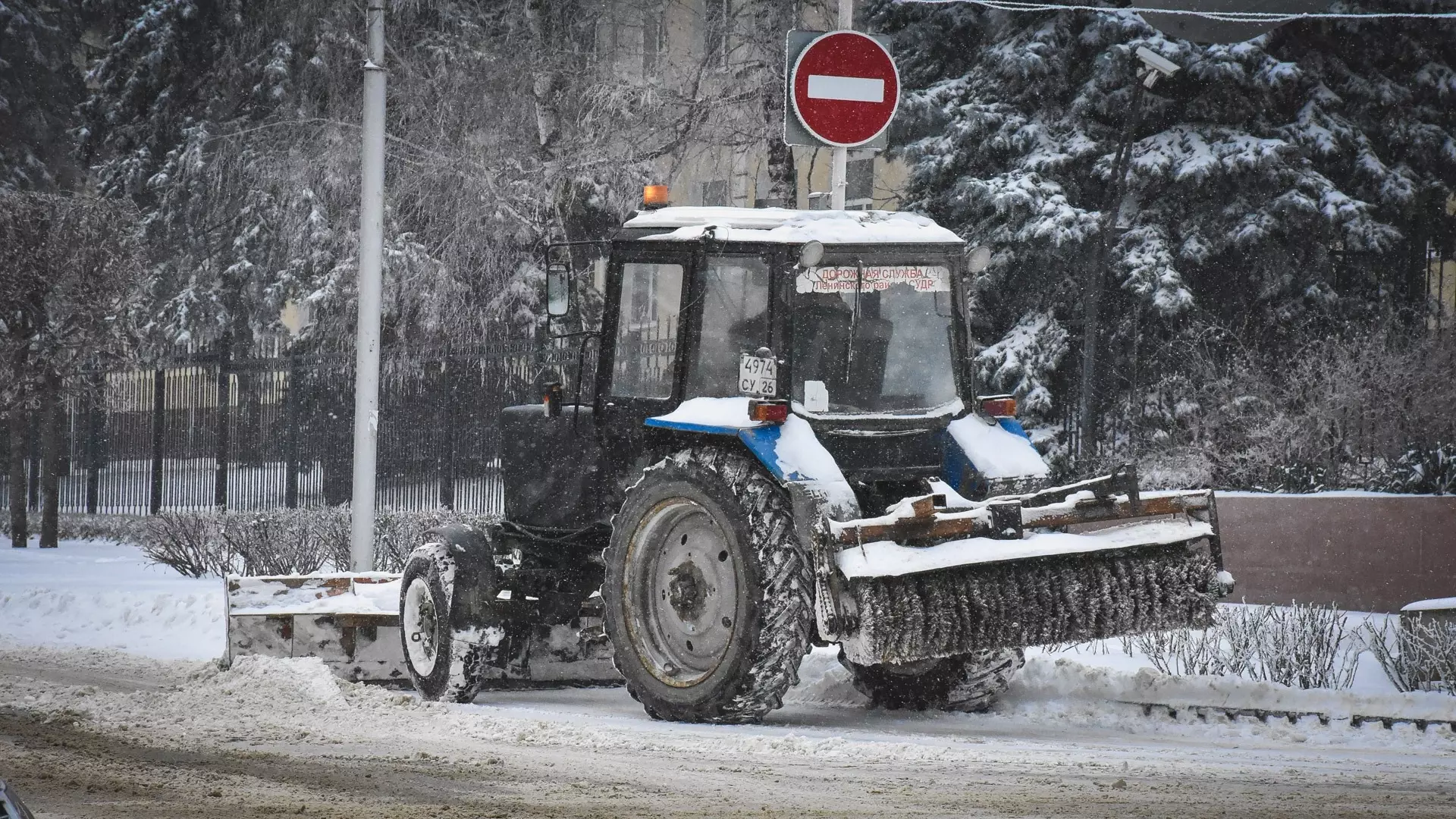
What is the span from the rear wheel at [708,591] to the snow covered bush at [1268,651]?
7.35 ft

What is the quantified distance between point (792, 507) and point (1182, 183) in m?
13.2

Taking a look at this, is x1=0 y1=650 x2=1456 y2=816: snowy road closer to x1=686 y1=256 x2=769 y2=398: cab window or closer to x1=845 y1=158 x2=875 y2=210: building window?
x1=686 y1=256 x2=769 y2=398: cab window

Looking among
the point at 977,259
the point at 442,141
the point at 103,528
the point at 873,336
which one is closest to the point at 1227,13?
the point at 442,141

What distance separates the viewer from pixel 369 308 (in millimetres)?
12461

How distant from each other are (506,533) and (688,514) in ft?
6.22

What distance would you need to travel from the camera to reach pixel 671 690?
25.7 ft

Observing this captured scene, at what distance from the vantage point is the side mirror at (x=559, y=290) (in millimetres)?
8250

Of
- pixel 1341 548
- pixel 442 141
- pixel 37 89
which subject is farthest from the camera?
pixel 37 89

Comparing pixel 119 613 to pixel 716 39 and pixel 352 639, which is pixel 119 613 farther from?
pixel 716 39

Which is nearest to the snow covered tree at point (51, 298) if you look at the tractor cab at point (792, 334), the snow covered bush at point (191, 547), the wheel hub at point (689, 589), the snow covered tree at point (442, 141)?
the snow covered bush at point (191, 547)

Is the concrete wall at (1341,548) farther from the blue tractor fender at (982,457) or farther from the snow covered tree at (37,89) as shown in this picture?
the snow covered tree at (37,89)

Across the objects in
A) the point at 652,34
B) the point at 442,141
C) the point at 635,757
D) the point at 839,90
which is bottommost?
the point at 635,757

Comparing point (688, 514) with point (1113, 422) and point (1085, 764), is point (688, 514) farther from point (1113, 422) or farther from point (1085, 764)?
point (1113, 422)

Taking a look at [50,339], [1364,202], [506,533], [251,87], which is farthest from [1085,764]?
[251,87]
